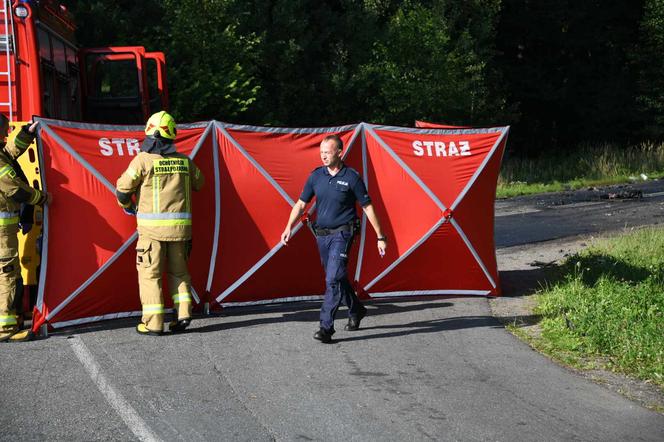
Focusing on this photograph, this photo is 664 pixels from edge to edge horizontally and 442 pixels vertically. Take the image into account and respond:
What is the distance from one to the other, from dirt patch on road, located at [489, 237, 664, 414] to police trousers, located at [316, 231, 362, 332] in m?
1.85

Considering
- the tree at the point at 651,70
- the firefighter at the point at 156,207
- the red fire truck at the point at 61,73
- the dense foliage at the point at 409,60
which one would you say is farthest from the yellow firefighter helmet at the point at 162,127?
the tree at the point at 651,70

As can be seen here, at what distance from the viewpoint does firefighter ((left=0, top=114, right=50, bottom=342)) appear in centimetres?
813

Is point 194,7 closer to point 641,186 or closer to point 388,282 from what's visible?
point 641,186

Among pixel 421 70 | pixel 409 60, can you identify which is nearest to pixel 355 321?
pixel 421 70

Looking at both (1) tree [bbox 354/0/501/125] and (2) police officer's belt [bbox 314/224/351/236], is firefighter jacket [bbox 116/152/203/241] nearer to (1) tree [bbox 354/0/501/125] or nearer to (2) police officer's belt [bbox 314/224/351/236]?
(2) police officer's belt [bbox 314/224/351/236]

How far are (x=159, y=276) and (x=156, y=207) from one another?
0.63 meters

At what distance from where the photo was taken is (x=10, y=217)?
27.0 feet

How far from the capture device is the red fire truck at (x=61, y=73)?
9.77m

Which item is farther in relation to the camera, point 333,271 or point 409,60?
point 409,60

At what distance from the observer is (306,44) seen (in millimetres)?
32969

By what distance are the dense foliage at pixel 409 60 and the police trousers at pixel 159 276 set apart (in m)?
17.7

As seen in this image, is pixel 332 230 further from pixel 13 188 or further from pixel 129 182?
pixel 13 188

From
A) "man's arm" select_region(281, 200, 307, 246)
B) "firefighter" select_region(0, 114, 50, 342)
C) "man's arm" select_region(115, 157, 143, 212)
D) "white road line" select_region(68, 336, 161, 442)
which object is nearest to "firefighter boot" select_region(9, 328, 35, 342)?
"firefighter" select_region(0, 114, 50, 342)

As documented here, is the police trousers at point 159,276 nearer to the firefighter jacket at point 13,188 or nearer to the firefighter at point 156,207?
the firefighter at point 156,207
